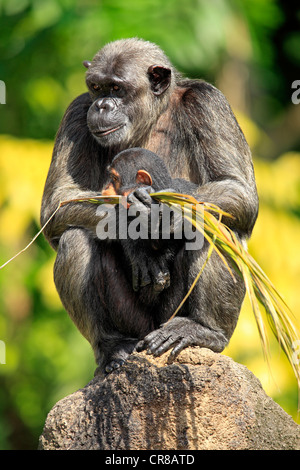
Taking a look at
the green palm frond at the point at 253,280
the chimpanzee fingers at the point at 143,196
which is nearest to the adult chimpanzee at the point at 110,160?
the chimpanzee fingers at the point at 143,196

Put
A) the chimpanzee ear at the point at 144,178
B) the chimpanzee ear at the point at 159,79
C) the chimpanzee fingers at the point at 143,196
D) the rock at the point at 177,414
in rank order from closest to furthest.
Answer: the rock at the point at 177,414 < the chimpanzee fingers at the point at 143,196 < the chimpanzee ear at the point at 144,178 < the chimpanzee ear at the point at 159,79

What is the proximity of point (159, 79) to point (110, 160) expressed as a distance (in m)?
0.83

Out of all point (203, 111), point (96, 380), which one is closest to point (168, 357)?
point (96, 380)

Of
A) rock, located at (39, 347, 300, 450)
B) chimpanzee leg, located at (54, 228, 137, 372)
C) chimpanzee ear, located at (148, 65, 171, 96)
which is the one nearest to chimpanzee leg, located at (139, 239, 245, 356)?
rock, located at (39, 347, 300, 450)

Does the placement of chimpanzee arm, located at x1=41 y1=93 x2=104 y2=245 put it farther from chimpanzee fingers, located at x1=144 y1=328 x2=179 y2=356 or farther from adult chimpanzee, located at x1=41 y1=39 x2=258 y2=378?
chimpanzee fingers, located at x1=144 y1=328 x2=179 y2=356

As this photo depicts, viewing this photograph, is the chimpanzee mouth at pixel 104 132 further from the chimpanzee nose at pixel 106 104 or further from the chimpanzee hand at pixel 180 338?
the chimpanzee hand at pixel 180 338

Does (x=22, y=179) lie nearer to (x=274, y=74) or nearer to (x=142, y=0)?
(x=142, y=0)

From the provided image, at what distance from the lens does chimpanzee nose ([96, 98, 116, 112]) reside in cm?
602

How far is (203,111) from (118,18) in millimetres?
5731

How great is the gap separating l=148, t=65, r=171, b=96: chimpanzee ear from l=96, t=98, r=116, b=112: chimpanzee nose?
45 centimetres

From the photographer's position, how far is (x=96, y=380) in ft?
18.4

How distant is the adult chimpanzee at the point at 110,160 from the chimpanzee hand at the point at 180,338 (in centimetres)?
1

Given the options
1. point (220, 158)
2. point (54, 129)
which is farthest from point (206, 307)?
point (54, 129)

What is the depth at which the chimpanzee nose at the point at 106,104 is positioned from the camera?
237 inches
